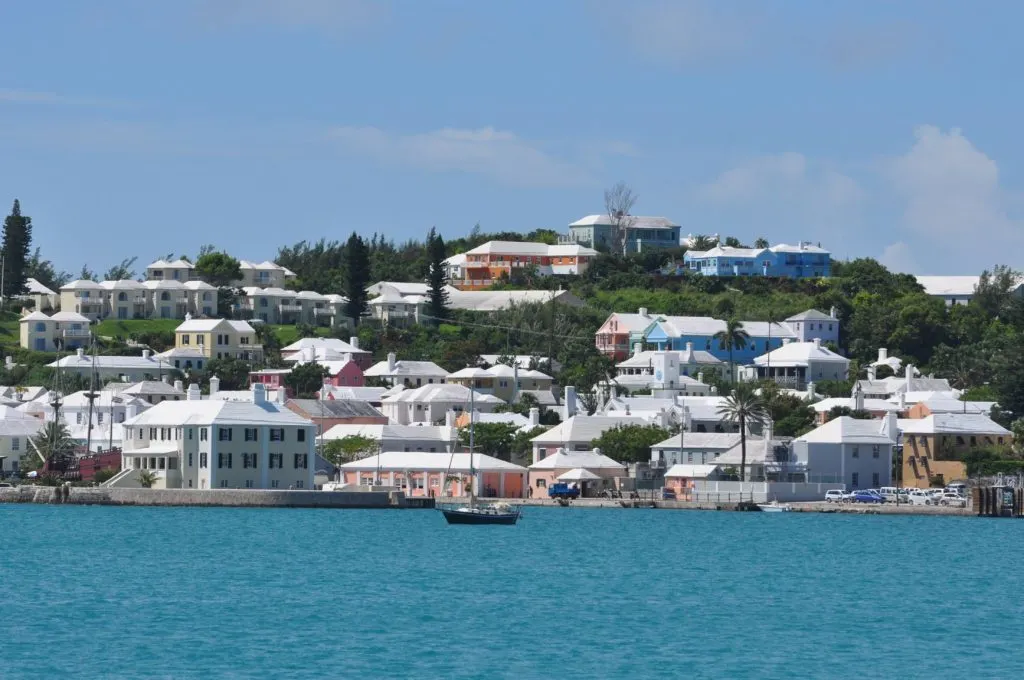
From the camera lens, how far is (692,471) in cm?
10581

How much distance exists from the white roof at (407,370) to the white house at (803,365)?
2163 cm

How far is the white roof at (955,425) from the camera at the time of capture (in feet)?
356

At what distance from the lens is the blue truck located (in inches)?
4210

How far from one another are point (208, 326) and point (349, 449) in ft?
141

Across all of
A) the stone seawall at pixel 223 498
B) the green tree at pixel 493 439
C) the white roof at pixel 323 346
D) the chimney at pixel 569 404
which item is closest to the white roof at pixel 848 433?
the green tree at pixel 493 439

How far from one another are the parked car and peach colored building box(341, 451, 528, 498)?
21295 mm

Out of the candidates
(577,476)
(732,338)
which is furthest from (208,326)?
(577,476)

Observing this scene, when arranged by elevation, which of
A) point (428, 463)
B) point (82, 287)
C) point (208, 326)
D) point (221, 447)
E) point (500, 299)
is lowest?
point (428, 463)

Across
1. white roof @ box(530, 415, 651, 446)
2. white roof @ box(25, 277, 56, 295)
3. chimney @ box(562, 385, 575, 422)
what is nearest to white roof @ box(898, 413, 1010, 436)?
white roof @ box(530, 415, 651, 446)

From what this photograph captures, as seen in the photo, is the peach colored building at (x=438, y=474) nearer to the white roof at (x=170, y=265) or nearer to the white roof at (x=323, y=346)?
the white roof at (x=323, y=346)

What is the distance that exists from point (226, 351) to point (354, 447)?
42.3 meters

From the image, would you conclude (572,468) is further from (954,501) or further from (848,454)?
(954,501)

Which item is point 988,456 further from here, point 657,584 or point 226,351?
point 226,351

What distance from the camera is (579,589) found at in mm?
59938
